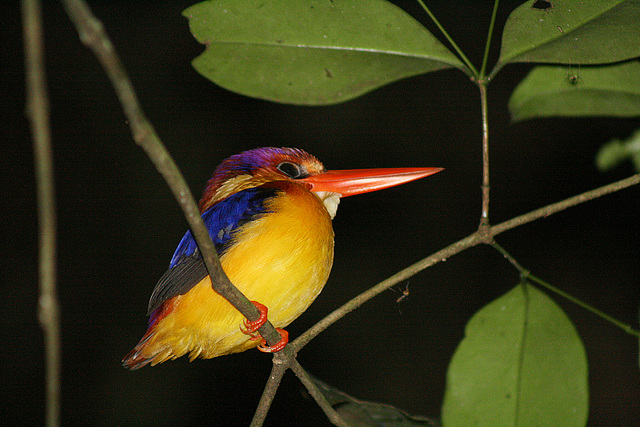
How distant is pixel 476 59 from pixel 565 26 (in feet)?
11.5

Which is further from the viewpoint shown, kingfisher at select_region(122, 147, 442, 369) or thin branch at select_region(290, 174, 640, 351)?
kingfisher at select_region(122, 147, 442, 369)

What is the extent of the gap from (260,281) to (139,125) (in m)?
0.68

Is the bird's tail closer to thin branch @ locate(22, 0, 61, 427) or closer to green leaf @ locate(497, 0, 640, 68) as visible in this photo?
thin branch @ locate(22, 0, 61, 427)

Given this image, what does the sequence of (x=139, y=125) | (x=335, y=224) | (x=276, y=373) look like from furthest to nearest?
(x=335, y=224) → (x=276, y=373) → (x=139, y=125)

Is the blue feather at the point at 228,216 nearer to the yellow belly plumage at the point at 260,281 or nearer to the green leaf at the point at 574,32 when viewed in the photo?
the yellow belly plumage at the point at 260,281

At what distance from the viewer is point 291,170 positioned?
1.46 m

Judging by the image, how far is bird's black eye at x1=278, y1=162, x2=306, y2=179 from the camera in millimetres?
1442

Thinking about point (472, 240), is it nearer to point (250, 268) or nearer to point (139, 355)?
point (250, 268)

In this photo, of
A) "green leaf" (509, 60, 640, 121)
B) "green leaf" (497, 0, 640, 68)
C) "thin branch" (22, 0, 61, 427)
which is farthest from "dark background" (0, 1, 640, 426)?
"thin branch" (22, 0, 61, 427)

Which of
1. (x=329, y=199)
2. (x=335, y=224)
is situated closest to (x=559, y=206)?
(x=329, y=199)

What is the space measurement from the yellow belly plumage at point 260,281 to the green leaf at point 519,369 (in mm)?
410

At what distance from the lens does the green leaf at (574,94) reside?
4.32ft

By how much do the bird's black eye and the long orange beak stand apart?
38mm

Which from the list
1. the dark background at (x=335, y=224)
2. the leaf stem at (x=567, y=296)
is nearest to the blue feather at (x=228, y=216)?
the leaf stem at (x=567, y=296)
